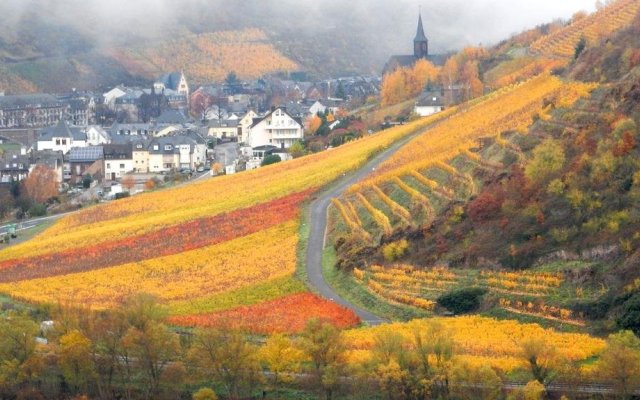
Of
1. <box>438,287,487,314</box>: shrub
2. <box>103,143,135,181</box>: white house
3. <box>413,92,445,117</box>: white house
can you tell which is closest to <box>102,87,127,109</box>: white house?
<box>103,143,135,181</box>: white house

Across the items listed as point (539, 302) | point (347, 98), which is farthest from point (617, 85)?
point (347, 98)

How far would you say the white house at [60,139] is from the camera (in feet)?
293

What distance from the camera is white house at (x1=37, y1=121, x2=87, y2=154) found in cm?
8938

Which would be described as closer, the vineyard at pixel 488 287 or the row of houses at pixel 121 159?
the vineyard at pixel 488 287

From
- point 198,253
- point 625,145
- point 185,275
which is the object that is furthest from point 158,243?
point 625,145

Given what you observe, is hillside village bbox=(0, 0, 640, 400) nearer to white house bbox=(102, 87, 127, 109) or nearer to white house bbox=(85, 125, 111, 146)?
white house bbox=(85, 125, 111, 146)

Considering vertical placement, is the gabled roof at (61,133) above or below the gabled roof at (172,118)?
below

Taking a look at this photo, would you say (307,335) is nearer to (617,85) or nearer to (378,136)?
(617,85)

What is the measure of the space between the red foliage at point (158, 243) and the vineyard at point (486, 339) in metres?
15.5

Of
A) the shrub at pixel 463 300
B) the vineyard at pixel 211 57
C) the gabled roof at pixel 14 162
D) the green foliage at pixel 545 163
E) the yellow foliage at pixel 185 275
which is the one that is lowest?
the shrub at pixel 463 300

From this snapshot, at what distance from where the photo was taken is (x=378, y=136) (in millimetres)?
69812

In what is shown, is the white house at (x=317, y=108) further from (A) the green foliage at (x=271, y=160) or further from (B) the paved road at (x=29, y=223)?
(B) the paved road at (x=29, y=223)

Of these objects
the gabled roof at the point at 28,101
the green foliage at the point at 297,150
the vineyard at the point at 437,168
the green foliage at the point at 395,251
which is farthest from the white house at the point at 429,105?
the gabled roof at the point at 28,101

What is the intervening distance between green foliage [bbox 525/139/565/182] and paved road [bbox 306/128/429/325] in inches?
277
